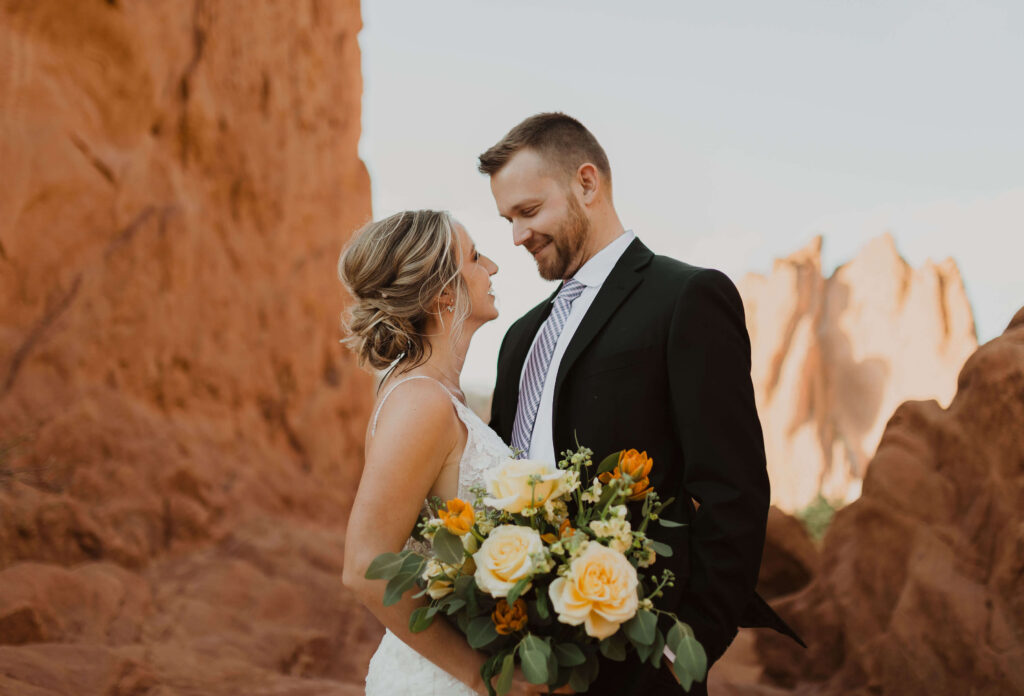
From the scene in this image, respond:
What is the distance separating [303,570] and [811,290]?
29.6 metres

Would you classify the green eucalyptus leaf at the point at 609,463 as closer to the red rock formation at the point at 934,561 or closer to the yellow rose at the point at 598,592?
the yellow rose at the point at 598,592

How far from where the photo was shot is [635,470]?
223 cm

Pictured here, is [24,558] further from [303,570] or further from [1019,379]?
[1019,379]

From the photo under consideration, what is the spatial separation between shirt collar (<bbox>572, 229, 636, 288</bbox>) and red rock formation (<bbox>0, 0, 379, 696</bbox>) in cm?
512

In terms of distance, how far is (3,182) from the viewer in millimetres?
8102

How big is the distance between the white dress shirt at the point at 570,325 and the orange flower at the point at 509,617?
81cm

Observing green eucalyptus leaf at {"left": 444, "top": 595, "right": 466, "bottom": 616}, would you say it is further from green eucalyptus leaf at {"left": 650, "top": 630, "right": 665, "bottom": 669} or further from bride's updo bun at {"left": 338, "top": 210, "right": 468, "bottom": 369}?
bride's updo bun at {"left": 338, "top": 210, "right": 468, "bottom": 369}

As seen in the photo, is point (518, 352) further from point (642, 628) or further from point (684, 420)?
Answer: point (642, 628)

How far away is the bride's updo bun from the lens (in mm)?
2988

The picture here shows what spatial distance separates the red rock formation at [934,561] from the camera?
5.41 metres

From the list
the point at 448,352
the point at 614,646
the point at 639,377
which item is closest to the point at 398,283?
the point at 448,352

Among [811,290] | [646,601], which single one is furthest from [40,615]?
[811,290]

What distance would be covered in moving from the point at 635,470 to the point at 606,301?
3.26 feet

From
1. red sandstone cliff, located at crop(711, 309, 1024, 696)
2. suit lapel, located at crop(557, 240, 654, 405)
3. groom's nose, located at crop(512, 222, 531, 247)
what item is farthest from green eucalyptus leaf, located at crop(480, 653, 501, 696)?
red sandstone cliff, located at crop(711, 309, 1024, 696)
